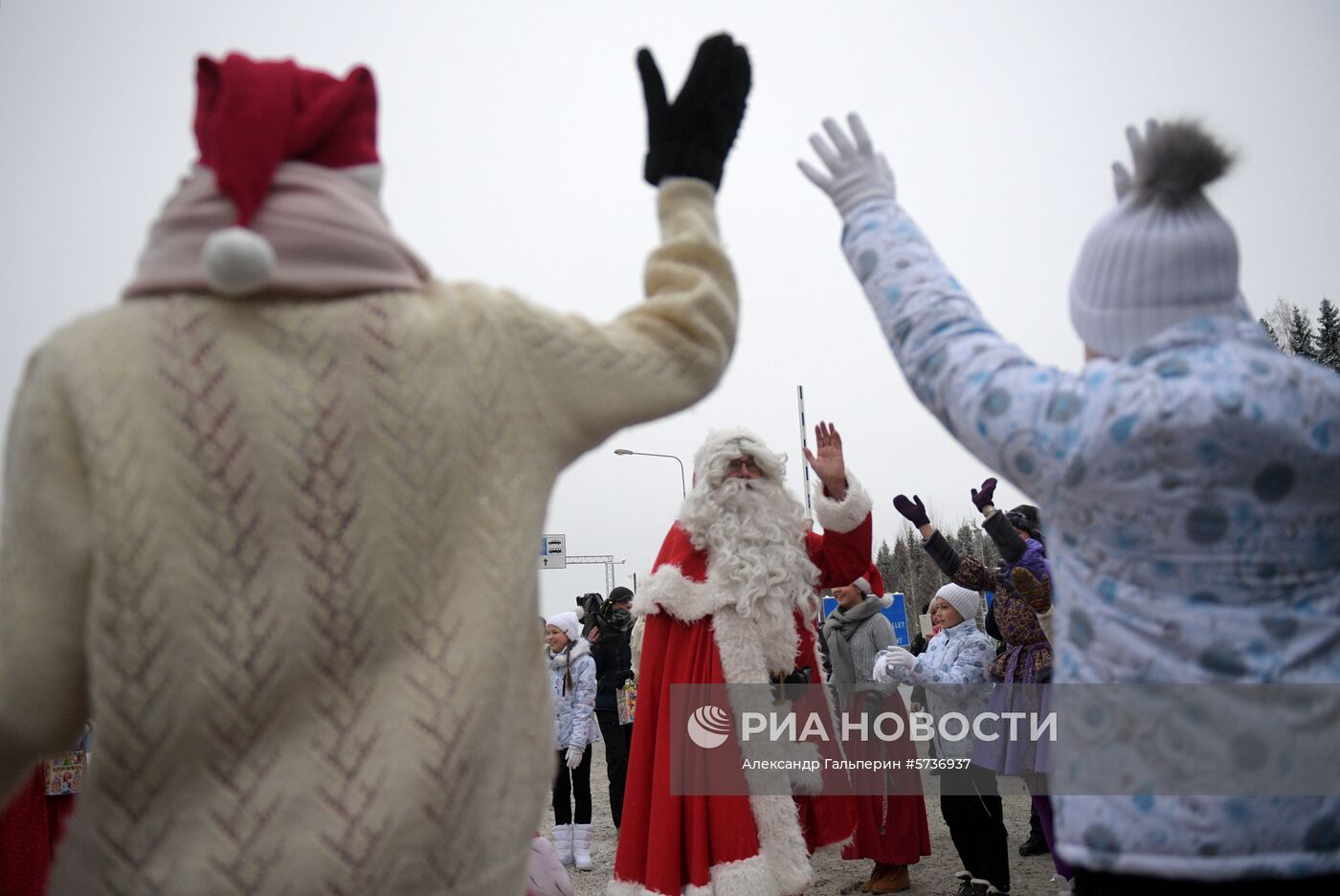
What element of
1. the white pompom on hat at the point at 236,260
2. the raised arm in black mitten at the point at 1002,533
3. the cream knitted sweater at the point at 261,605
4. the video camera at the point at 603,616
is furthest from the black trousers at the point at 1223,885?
the video camera at the point at 603,616

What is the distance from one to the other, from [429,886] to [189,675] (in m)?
0.47

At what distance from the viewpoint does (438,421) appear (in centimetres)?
161

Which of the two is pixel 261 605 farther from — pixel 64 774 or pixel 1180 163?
pixel 64 774

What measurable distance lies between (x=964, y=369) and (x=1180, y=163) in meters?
0.54

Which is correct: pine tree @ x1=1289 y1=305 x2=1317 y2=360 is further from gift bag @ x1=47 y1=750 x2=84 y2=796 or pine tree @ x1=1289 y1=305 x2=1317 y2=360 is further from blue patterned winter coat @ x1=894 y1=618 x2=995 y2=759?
gift bag @ x1=47 y1=750 x2=84 y2=796

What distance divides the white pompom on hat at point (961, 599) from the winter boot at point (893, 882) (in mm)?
1795

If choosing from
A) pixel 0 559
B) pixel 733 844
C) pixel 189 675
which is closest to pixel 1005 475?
pixel 189 675

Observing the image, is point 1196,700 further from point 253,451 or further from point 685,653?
point 685,653

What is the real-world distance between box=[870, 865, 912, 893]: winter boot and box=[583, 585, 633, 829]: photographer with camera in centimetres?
267

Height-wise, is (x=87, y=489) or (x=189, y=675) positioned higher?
(x=87, y=489)

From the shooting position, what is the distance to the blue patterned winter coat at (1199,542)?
1.64 m

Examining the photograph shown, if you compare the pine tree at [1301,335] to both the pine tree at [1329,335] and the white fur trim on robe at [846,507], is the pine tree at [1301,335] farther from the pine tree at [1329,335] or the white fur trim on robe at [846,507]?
the white fur trim on robe at [846,507]

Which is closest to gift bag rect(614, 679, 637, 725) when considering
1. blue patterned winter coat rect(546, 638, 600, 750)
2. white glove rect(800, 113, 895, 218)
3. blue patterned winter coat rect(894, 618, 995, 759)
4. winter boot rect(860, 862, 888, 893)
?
blue patterned winter coat rect(546, 638, 600, 750)

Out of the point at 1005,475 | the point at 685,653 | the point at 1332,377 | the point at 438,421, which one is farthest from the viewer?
the point at 685,653
